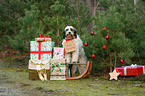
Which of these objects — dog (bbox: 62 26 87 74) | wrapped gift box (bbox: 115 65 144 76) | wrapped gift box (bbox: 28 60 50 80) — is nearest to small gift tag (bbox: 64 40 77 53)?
dog (bbox: 62 26 87 74)

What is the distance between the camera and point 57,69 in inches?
208

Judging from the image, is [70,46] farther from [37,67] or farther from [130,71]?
[130,71]

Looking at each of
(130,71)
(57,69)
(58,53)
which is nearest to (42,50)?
(58,53)

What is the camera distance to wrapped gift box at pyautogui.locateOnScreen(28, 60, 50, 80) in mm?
5219

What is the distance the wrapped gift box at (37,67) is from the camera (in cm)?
522

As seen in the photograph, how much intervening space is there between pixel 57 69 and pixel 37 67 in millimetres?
493

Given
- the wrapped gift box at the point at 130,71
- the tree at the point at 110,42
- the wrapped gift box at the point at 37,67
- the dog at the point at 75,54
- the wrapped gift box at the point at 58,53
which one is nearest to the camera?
the wrapped gift box at the point at 130,71

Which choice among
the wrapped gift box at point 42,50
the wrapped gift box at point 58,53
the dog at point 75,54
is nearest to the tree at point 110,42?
the dog at point 75,54

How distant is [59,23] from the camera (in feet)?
23.3

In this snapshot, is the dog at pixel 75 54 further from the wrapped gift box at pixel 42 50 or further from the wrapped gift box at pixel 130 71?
the wrapped gift box at pixel 130 71

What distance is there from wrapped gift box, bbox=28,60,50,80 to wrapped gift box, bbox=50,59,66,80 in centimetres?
11

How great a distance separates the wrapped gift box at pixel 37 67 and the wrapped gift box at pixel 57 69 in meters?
0.11

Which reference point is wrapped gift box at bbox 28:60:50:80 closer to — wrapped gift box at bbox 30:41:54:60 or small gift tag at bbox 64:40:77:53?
wrapped gift box at bbox 30:41:54:60

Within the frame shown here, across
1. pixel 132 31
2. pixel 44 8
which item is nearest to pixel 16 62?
pixel 44 8
